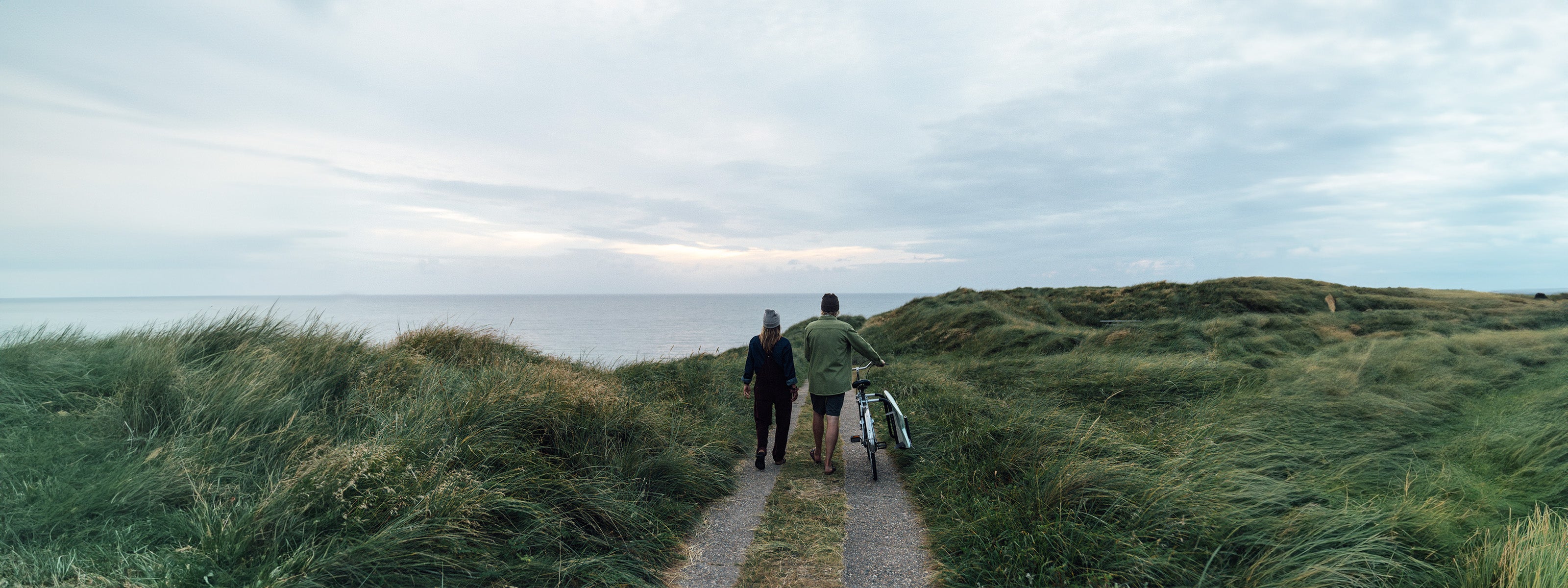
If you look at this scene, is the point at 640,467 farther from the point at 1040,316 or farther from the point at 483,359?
the point at 1040,316

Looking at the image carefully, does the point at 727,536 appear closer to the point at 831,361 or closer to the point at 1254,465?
the point at 831,361

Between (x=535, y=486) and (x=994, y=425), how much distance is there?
464cm

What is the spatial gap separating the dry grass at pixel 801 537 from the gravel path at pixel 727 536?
0.08 metres

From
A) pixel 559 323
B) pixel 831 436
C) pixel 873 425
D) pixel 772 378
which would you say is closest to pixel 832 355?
pixel 772 378

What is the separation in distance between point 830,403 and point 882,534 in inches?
80.7

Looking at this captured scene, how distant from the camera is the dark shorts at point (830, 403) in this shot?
276 inches

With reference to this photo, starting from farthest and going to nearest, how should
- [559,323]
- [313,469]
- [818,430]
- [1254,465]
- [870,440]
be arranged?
[559,323] < [818,430] < [870,440] < [1254,465] < [313,469]

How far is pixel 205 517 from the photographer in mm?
3314

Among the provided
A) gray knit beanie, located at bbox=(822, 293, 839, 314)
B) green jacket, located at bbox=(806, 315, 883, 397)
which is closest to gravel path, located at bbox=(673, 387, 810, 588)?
green jacket, located at bbox=(806, 315, 883, 397)

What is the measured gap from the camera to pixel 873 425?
7.22 meters

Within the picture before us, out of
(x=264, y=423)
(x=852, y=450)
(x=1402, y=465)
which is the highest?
(x=264, y=423)

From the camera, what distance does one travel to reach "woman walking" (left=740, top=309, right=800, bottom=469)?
7172mm

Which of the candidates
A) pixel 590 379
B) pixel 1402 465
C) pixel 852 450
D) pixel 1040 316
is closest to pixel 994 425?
pixel 852 450

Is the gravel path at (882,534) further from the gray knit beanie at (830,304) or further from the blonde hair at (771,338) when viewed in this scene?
the gray knit beanie at (830,304)
